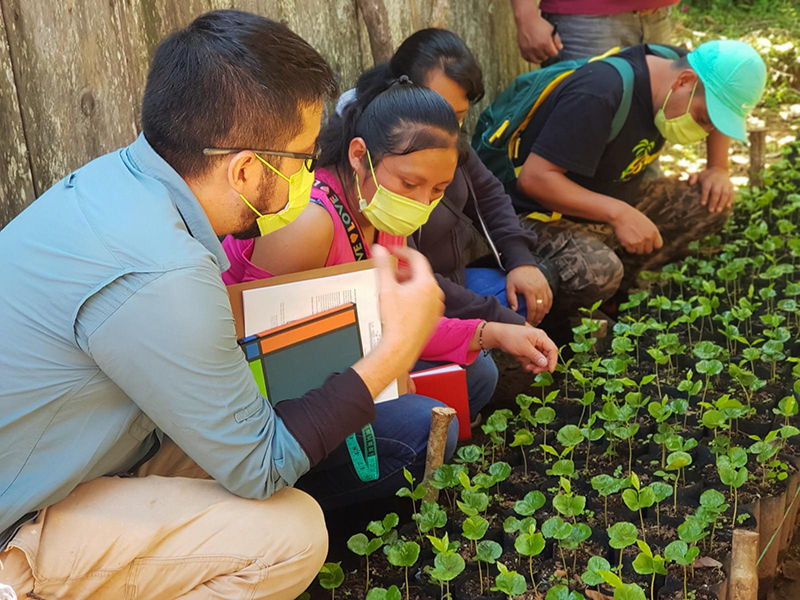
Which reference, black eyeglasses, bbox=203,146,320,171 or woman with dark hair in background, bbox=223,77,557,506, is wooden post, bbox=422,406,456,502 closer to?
woman with dark hair in background, bbox=223,77,557,506

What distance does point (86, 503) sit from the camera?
154 cm

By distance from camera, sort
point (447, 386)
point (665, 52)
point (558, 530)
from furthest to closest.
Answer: point (665, 52) → point (447, 386) → point (558, 530)

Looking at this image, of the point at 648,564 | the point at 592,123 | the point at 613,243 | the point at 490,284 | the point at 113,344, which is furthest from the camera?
the point at 613,243

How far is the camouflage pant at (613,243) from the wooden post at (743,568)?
5.21 feet

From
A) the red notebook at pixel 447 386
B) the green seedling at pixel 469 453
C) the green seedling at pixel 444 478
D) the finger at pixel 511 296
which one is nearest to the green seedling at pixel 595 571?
the green seedling at pixel 444 478

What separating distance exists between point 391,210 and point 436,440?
647 millimetres

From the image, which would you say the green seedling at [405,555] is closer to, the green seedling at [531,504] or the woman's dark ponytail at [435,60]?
the green seedling at [531,504]

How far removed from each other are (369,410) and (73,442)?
55 centimetres

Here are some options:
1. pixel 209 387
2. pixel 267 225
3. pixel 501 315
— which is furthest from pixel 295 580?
pixel 501 315

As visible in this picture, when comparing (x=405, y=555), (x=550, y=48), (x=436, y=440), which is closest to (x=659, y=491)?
(x=436, y=440)

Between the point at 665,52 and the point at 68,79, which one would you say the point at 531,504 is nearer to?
the point at 68,79

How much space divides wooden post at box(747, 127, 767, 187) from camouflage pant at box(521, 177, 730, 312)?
2.81 ft

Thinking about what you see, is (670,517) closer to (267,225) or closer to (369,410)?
(369,410)

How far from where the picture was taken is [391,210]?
2.28 m
